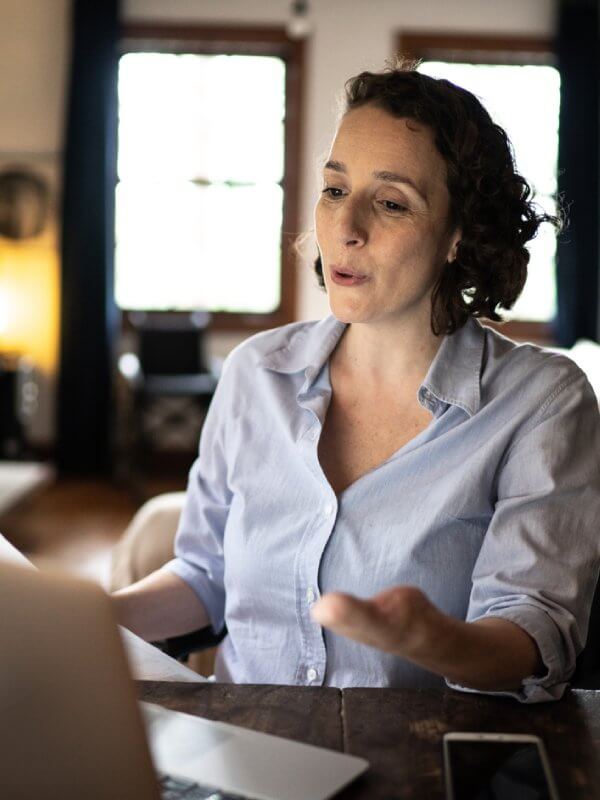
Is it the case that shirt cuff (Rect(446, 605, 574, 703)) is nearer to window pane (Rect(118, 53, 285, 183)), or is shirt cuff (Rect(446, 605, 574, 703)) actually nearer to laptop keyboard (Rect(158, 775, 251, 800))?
laptop keyboard (Rect(158, 775, 251, 800))

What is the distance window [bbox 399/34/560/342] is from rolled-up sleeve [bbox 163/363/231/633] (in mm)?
5370

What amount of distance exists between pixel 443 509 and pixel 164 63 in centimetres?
602

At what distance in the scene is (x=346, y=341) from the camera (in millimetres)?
1594

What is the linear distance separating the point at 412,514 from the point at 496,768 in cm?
51

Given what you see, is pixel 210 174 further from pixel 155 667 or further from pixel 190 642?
pixel 155 667

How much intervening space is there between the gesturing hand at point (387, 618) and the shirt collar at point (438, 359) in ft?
1.60

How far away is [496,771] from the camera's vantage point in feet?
2.88

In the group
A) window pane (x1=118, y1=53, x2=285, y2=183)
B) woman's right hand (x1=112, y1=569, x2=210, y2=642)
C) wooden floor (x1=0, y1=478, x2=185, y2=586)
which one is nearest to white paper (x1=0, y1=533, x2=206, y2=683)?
woman's right hand (x1=112, y1=569, x2=210, y2=642)

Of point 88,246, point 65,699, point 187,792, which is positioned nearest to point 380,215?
point 187,792

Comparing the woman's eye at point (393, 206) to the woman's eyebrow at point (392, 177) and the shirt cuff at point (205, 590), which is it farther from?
the shirt cuff at point (205, 590)

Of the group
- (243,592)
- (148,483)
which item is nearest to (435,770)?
(243,592)

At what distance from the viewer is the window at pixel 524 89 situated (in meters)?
6.79

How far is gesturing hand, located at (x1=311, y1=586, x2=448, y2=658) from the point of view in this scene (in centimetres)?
81

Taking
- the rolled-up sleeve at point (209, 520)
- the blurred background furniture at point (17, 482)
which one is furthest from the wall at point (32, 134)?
the rolled-up sleeve at point (209, 520)
